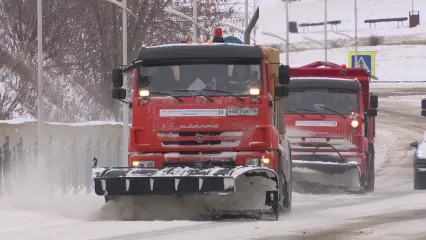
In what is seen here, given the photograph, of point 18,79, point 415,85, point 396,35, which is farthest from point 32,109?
point 396,35

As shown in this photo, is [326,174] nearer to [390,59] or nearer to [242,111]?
[242,111]

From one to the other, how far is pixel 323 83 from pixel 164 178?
10313 mm

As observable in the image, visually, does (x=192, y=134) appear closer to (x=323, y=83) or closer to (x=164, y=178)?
(x=164, y=178)

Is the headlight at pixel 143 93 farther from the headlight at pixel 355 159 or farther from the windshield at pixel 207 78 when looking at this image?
the headlight at pixel 355 159

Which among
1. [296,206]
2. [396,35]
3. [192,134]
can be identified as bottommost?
[296,206]

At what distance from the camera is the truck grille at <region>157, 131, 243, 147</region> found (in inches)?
700

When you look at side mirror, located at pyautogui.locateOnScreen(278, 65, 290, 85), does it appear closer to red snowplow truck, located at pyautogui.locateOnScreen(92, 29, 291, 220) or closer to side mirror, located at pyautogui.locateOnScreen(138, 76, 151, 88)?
red snowplow truck, located at pyautogui.locateOnScreen(92, 29, 291, 220)

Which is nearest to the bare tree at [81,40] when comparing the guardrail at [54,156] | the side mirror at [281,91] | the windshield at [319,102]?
the guardrail at [54,156]

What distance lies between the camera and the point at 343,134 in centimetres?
2623

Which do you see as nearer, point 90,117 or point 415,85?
point 90,117

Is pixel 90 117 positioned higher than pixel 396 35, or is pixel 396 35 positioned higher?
pixel 396 35

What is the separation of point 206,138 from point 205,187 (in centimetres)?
112

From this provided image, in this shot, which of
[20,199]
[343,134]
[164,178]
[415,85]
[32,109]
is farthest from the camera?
[415,85]

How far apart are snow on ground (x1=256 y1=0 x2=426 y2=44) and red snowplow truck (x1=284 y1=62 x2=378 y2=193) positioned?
90.9m
